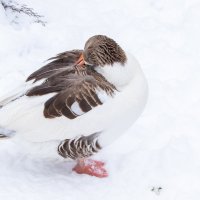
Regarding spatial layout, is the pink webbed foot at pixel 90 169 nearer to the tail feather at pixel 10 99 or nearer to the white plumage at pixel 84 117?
the white plumage at pixel 84 117

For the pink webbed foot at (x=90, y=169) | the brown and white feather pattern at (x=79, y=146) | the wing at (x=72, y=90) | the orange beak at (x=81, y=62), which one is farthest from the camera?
the pink webbed foot at (x=90, y=169)

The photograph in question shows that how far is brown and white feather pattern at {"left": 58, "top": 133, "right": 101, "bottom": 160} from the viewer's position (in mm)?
4273

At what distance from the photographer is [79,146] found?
4.32 m

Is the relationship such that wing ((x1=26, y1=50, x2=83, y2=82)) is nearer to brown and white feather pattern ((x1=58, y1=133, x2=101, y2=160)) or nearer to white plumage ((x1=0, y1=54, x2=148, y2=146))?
A: white plumage ((x1=0, y1=54, x2=148, y2=146))

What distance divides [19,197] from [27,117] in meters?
0.56

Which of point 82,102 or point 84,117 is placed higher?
point 82,102

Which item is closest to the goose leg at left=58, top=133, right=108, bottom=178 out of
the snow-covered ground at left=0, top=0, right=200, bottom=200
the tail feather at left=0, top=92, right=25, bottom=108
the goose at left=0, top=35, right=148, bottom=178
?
the goose at left=0, top=35, right=148, bottom=178

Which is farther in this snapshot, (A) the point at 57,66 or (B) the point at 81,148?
(A) the point at 57,66

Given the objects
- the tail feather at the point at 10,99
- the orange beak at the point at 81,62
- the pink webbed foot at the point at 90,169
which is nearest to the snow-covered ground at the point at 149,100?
the pink webbed foot at the point at 90,169

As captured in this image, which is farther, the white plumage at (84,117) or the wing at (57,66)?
the wing at (57,66)

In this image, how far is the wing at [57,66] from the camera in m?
4.43

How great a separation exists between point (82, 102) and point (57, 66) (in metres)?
0.52

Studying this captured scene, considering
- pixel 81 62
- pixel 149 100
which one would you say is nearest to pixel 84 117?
pixel 81 62

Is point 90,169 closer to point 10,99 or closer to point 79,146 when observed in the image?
point 79,146
